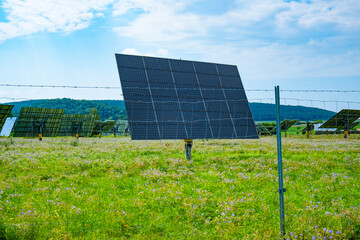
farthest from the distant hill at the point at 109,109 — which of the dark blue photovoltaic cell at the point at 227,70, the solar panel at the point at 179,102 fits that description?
the dark blue photovoltaic cell at the point at 227,70

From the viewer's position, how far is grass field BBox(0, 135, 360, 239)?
622 centimetres

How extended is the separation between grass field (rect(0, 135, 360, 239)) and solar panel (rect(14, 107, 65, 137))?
15.6m

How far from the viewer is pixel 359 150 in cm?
1834

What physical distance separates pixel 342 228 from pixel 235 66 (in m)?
16.4

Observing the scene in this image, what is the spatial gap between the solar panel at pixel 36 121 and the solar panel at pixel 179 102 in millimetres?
15329

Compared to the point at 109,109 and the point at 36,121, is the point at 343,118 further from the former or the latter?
the point at 36,121

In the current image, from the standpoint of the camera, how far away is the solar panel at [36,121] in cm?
2762

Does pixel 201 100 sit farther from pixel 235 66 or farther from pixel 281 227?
pixel 281 227

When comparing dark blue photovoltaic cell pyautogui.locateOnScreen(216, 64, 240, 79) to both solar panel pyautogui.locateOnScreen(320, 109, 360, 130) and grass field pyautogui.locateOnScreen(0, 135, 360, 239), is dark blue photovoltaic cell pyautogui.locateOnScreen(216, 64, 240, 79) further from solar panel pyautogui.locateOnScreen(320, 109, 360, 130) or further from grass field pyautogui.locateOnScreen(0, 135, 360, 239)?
solar panel pyautogui.locateOnScreen(320, 109, 360, 130)

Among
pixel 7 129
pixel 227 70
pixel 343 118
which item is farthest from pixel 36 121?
pixel 343 118

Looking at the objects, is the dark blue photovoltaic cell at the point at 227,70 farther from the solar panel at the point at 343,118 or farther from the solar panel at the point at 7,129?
the solar panel at the point at 7,129

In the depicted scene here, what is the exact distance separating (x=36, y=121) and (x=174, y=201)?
1023 inches

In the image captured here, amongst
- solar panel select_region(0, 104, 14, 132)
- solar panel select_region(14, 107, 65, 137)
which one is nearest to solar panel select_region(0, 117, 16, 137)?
solar panel select_region(14, 107, 65, 137)

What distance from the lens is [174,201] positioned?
812 cm
